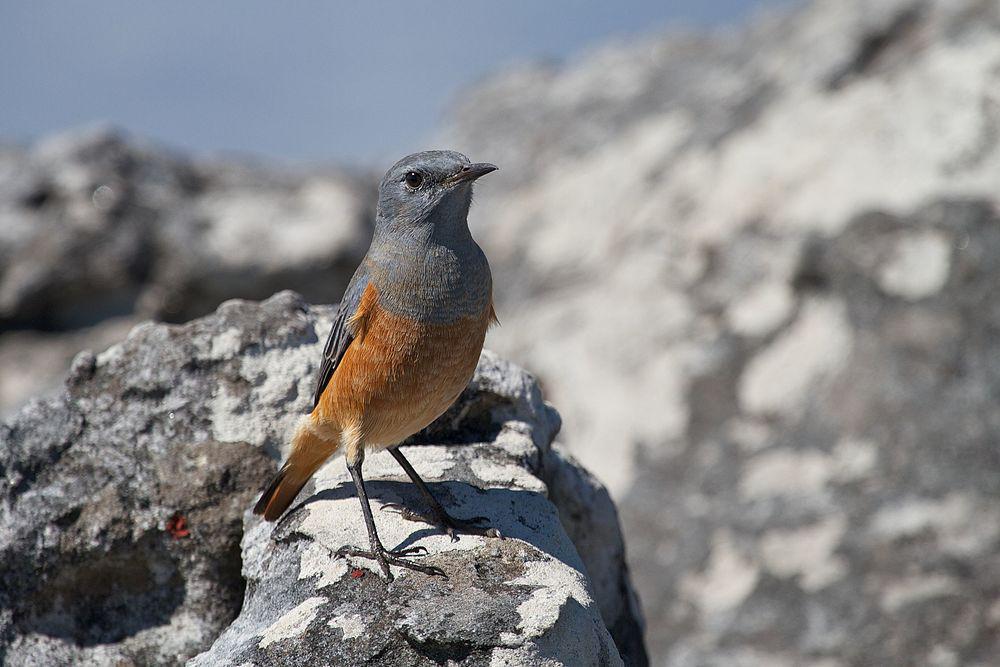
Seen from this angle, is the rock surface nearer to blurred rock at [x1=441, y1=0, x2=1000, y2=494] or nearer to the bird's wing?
the bird's wing

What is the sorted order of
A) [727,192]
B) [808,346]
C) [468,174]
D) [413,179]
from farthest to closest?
[727,192]
[808,346]
[413,179]
[468,174]

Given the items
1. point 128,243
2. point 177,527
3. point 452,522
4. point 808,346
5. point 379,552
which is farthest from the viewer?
point 128,243

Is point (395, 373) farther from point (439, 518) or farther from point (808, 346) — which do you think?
point (808, 346)

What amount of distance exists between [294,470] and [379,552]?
0.71 metres

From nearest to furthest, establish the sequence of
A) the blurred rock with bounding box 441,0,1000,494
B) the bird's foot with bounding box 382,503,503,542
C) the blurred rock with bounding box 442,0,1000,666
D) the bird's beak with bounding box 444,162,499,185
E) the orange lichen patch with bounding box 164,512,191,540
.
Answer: the bird's foot with bounding box 382,503,503,542 < the bird's beak with bounding box 444,162,499,185 < the orange lichen patch with bounding box 164,512,191,540 < the blurred rock with bounding box 442,0,1000,666 < the blurred rock with bounding box 441,0,1000,494

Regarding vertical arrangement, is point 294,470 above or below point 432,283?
below

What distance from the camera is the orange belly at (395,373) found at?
423 cm

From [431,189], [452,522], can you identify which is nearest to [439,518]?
[452,522]

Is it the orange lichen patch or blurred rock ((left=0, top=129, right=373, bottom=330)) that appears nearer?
the orange lichen patch

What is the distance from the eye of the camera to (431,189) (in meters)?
4.46

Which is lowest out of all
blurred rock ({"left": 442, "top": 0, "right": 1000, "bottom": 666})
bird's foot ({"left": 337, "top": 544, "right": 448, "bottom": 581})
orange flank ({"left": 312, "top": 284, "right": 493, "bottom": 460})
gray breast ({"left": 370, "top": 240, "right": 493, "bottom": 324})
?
bird's foot ({"left": 337, "top": 544, "right": 448, "bottom": 581})

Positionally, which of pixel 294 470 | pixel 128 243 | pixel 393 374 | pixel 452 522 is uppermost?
pixel 128 243

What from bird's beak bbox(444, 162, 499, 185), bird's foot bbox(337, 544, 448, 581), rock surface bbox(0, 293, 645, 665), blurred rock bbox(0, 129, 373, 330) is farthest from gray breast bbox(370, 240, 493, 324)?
blurred rock bbox(0, 129, 373, 330)

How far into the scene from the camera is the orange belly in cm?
423
